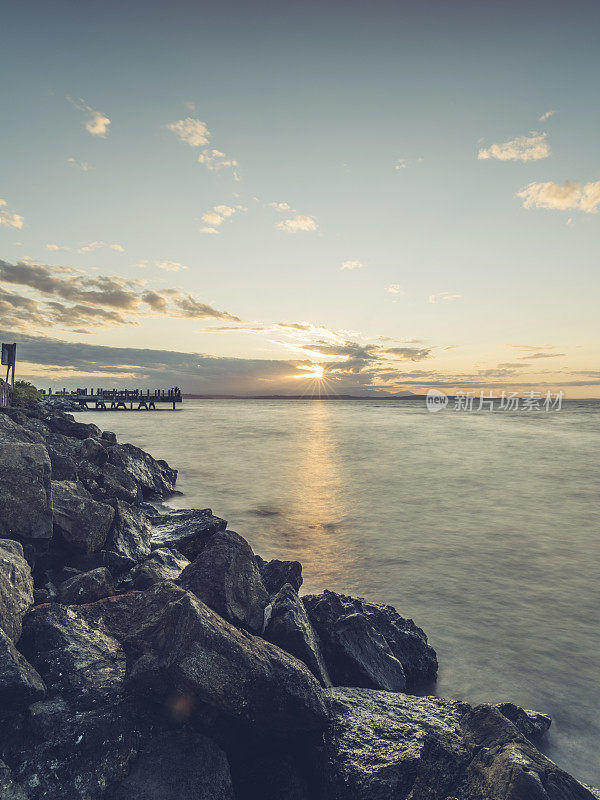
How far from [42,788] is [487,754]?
2.94 meters

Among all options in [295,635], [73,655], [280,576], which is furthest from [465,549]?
[73,655]

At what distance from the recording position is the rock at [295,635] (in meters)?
4.28

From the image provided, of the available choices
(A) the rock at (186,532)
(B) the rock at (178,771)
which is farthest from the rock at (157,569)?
(B) the rock at (178,771)

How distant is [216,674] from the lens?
321cm

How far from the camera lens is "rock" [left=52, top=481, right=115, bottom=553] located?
604 cm

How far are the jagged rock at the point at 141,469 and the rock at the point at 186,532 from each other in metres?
3.99

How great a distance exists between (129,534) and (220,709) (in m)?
4.82

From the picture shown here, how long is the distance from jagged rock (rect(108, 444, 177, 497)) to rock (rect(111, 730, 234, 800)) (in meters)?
10.5

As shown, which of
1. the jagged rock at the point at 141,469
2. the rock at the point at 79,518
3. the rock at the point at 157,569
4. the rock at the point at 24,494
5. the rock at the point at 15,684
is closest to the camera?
the rock at the point at 15,684

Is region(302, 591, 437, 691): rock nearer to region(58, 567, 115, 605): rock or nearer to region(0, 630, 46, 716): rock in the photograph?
region(58, 567, 115, 605): rock

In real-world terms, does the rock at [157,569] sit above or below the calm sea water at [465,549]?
above

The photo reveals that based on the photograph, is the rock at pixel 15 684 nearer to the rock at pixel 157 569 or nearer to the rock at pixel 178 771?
the rock at pixel 178 771

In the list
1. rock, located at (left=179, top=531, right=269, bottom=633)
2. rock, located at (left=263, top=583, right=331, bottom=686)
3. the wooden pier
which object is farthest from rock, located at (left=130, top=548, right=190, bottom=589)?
the wooden pier

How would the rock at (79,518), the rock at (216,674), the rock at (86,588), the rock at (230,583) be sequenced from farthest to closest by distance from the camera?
the rock at (79,518)
the rock at (86,588)
the rock at (230,583)
the rock at (216,674)
